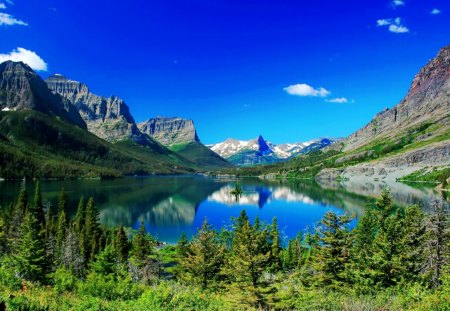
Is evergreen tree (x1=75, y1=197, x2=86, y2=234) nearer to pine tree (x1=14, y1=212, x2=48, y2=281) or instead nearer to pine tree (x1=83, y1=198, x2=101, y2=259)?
pine tree (x1=83, y1=198, x2=101, y2=259)

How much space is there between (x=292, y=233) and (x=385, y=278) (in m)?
79.1

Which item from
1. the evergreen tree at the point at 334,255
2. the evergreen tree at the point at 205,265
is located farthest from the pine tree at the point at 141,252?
the evergreen tree at the point at 334,255

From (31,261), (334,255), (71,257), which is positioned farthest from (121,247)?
(334,255)

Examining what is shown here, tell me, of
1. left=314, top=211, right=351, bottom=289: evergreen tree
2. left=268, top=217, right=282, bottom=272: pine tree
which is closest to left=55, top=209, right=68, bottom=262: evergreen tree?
left=268, top=217, right=282, bottom=272: pine tree

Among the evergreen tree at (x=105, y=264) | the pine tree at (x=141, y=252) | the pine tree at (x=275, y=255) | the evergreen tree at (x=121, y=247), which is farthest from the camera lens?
the evergreen tree at (x=121, y=247)

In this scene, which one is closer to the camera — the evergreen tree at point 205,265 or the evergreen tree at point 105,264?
the evergreen tree at point 205,265

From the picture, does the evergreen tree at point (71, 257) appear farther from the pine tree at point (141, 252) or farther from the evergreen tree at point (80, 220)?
the evergreen tree at point (80, 220)

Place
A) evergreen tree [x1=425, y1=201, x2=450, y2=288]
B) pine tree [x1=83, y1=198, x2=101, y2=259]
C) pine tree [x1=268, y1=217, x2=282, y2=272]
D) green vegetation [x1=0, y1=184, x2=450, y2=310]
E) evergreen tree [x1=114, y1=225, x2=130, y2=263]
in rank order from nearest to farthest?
green vegetation [x1=0, y1=184, x2=450, y2=310] → evergreen tree [x1=425, y1=201, x2=450, y2=288] → pine tree [x1=268, y1=217, x2=282, y2=272] → evergreen tree [x1=114, y1=225, x2=130, y2=263] → pine tree [x1=83, y1=198, x2=101, y2=259]

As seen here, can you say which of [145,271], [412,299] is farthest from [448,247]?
[145,271]

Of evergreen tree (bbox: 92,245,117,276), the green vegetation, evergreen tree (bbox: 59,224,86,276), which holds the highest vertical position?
the green vegetation

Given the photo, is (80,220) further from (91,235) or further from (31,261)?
(31,261)

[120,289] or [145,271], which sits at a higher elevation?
[120,289]

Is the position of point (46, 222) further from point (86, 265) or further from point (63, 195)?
point (86, 265)

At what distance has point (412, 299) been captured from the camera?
2259cm
